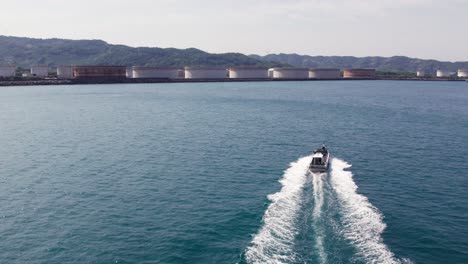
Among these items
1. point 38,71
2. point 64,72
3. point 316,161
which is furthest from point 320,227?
point 38,71

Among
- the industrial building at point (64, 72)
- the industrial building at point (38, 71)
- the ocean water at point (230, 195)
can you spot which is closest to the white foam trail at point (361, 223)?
the ocean water at point (230, 195)

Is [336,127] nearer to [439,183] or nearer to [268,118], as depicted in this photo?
[268,118]

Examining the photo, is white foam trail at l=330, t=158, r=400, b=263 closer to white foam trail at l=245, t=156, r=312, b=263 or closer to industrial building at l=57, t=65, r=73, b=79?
white foam trail at l=245, t=156, r=312, b=263

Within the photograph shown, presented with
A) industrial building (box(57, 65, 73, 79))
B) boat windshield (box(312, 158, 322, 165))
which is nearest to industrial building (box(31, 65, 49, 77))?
industrial building (box(57, 65, 73, 79))

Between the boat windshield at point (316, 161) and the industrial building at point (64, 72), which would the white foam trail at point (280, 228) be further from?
the industrial building at point (64, 72)

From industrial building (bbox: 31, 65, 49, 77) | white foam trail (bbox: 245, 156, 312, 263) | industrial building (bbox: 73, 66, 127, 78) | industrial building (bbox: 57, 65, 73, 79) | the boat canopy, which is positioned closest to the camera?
white foam trail (bbox: 245, 156, 312, 263)

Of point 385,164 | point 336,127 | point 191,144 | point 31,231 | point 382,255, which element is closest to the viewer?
point 382,255

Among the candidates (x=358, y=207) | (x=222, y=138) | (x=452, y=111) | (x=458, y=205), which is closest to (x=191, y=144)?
(x=222, y=138)
